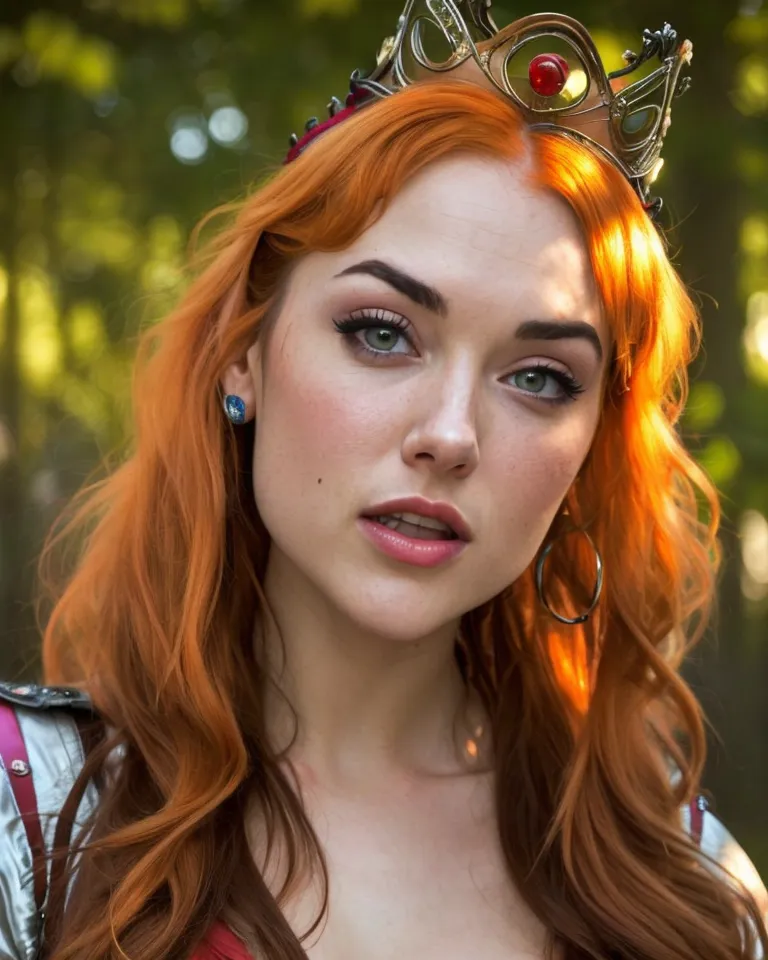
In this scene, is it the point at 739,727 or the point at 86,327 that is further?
the point at 86,327

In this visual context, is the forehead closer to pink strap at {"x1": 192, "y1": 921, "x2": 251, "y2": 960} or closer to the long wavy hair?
the long wavy hair

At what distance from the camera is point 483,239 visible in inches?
76.0

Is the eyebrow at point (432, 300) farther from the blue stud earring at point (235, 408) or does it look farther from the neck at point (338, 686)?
the neck at point (338, 686)

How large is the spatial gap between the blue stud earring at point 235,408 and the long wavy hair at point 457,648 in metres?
0.04

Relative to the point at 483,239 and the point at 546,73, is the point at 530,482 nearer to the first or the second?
the point at 483,239

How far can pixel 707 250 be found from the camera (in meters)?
4.11

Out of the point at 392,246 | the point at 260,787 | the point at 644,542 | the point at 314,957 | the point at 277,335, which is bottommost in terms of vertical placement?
the point at 314,957

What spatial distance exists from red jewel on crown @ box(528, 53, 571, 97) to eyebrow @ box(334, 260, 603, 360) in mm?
389

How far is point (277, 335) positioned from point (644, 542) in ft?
2.72

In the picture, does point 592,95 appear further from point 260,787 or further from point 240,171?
point 240,171

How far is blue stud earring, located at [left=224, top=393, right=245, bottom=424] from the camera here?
211 centimetres

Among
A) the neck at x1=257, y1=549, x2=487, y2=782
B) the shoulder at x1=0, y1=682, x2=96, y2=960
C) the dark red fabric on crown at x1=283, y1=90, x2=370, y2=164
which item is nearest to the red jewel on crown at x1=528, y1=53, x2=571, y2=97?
the dark red fabric on crown at x1=283, y1=90, x2=370, y2=164

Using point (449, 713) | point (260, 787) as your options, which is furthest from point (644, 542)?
point (260, 787)

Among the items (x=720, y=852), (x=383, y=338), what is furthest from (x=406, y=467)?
(x=720, y=852)
